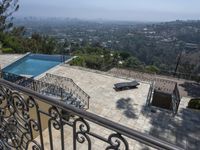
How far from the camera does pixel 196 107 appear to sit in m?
10.7

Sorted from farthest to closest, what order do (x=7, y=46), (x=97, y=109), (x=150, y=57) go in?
1. (x=150, y=57)
2. (x=7, y=46)
3. (x=97, y=109)

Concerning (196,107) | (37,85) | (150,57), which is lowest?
(150,57)

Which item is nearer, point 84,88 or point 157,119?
point 157,119

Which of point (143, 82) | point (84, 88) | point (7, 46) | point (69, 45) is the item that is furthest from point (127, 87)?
point (69, 45)

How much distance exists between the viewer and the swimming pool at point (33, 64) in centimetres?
1503

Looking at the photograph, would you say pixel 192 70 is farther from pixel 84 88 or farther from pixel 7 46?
pixel 7 46

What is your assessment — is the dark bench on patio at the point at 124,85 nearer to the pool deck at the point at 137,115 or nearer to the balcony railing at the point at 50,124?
the pool deck at the point at 137,115

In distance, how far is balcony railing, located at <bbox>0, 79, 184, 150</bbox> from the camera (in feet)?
4.91

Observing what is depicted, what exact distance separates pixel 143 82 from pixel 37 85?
678 centimetres

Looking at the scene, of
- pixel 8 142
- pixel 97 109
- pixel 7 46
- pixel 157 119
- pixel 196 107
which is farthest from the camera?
pixel 7 46

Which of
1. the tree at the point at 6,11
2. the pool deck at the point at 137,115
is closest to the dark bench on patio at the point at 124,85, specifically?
the pool deck at the point at 137,115

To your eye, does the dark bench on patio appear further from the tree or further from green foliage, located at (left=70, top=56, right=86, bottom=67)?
the tree

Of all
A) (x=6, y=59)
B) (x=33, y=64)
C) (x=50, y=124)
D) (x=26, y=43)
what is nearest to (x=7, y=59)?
(x=6, y=59)

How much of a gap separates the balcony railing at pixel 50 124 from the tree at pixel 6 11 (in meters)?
22.7
